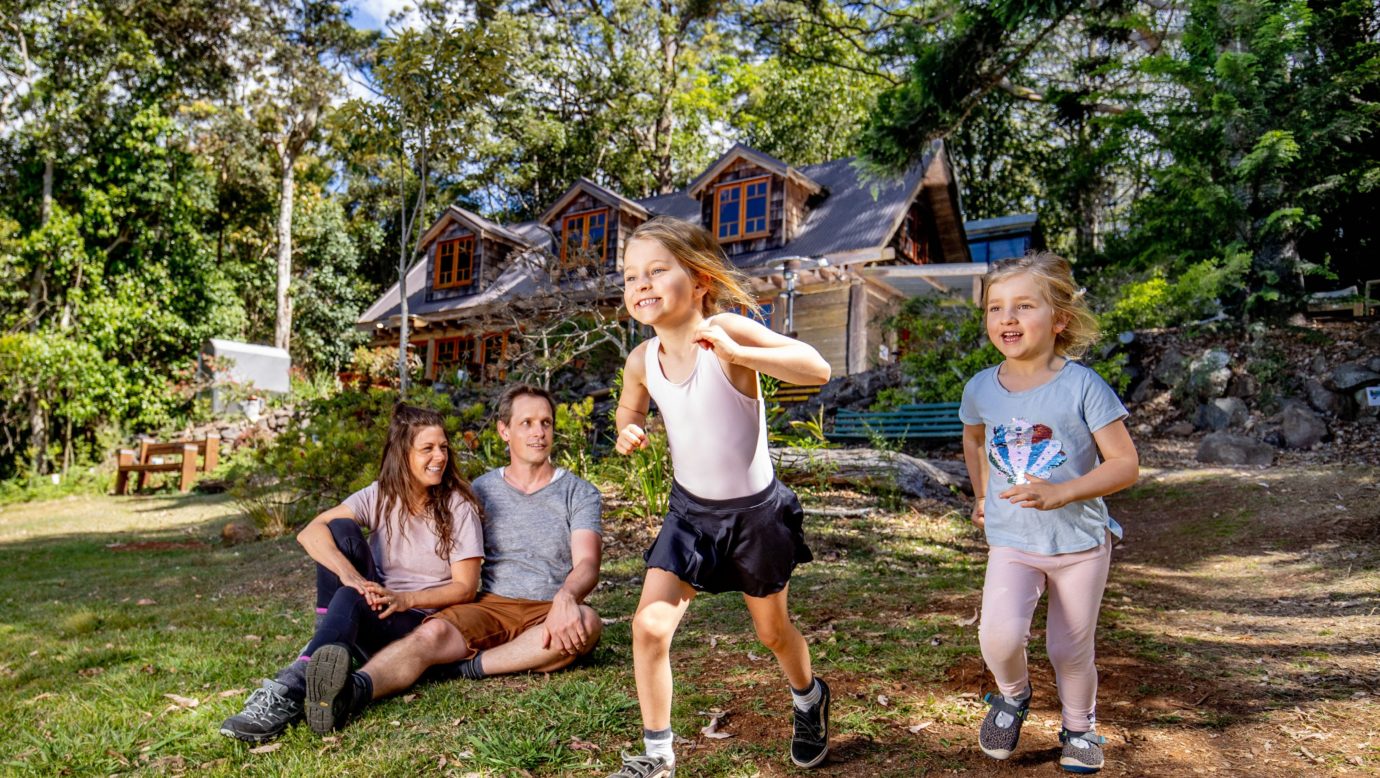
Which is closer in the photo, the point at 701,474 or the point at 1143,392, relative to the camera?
the point at 701,474

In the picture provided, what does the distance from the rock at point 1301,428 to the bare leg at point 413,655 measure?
1115 centimetres

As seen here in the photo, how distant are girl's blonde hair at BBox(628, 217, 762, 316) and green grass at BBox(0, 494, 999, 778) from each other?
148 cm

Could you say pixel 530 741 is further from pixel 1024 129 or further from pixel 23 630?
pixel 1024 129

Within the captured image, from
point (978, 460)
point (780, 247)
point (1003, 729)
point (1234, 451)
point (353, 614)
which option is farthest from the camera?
point (780, 247)

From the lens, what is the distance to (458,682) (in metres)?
3.63

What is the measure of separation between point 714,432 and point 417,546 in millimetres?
1866

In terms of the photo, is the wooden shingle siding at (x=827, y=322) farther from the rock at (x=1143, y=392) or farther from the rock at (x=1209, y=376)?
the rock at (x=1209, y=376)

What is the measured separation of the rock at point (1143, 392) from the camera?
41.9ft

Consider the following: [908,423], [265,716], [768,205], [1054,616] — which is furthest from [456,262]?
[1054,616]

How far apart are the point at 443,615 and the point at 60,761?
1350mm

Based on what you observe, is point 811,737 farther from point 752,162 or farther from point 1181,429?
point 752,162

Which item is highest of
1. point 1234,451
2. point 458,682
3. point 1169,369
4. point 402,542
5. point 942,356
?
point 942,356

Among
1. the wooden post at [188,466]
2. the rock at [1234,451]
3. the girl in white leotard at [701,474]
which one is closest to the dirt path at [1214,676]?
the girl in white leotard at [701,474]

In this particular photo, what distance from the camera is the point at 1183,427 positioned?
12.1m
